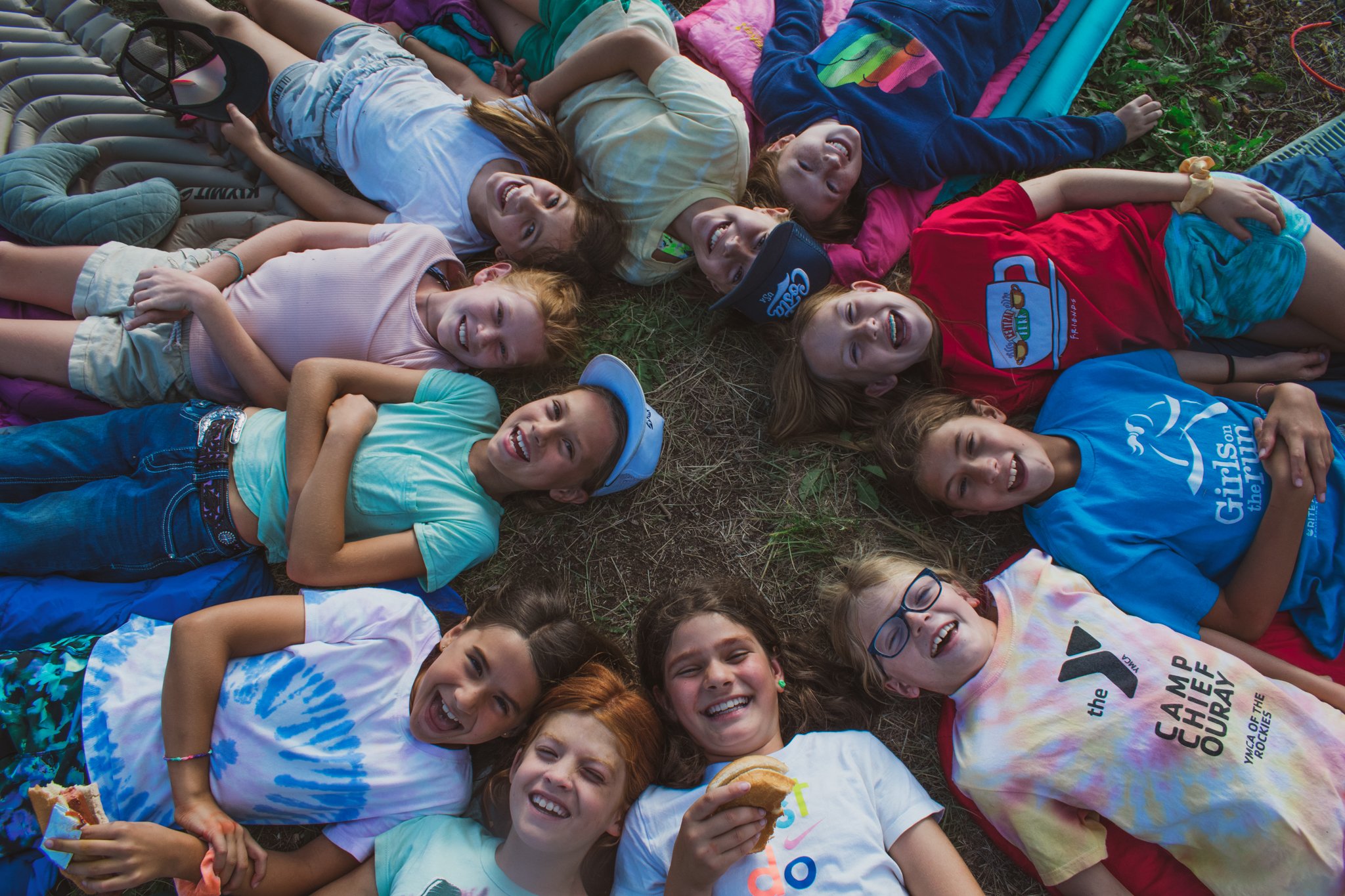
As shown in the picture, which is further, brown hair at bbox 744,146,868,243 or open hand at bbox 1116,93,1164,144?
open hand at bbox 1116,93,1164,144

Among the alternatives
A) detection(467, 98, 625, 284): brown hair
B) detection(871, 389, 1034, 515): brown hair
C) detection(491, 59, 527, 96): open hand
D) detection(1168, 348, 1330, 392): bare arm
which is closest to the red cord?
detection(1168, 348, 1330, 392): bare arm

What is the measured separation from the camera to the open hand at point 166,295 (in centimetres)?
329

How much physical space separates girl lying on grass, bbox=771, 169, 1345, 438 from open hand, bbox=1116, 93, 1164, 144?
1.95 ft

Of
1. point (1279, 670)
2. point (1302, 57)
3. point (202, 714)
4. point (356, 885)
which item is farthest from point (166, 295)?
point (1302, 57)

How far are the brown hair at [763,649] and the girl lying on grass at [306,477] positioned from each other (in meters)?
0.63

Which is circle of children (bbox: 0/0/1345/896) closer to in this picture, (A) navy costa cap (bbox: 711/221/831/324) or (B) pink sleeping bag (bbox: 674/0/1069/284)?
(A) navy costa cap (bbox: 711/221/831/324)

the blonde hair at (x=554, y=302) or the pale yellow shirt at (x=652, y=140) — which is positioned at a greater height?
the pale yellow shirt at (x=652, y=140)

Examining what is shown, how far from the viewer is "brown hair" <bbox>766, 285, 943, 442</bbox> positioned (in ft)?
11.6

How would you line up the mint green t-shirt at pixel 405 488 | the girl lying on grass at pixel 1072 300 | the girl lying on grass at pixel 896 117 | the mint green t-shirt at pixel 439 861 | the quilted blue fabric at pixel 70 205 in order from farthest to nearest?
1. the girl lying on grass at pixel 896 117
2. the quilted blue fabric at pixel 70 205
3. the girl lying on grass at pixel 1072 300
4. the mint green t-shirt at pixel 405 488
5. the mint green t-shirt at pixel 439 861

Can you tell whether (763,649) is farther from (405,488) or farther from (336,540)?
(336,540)

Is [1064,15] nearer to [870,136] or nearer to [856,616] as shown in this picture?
[870,136]

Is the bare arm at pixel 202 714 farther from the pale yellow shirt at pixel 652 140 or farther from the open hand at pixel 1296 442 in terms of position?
the open hand at pixel 1296 442

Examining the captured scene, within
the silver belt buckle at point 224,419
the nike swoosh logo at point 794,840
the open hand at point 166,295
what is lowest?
the nike swoosh logo at point 794,840

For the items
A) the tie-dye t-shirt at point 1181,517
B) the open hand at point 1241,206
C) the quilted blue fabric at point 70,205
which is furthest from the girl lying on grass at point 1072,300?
the quilted blue fabric at point 70,205
